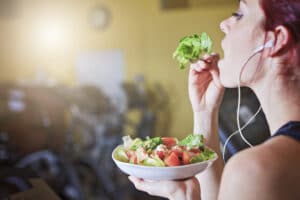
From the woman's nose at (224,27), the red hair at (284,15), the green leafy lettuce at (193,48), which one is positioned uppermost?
the red hair at (284,15)

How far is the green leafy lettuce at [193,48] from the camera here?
2.31ft

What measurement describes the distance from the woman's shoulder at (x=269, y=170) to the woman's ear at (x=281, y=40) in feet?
0.47

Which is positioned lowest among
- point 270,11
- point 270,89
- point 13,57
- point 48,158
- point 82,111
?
point 48,158

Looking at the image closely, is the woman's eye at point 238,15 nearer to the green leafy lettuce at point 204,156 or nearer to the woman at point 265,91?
the woman at point 265,91

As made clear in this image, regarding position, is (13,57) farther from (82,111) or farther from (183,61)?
(183,61)

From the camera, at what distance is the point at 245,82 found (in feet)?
2.11

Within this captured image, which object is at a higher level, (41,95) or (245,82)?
(245,82)

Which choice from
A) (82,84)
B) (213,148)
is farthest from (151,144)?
(82,84)

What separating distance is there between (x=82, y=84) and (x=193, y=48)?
10.5 ft

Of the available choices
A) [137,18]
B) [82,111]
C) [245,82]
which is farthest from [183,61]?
[137,18]

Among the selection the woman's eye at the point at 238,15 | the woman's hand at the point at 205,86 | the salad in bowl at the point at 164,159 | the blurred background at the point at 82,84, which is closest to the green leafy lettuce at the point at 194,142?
the salad in bowl at the point at 164,159

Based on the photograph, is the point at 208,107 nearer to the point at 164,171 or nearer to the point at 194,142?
the point at 194,142

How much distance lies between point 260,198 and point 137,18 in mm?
3408

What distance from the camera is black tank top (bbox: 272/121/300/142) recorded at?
0.57m
